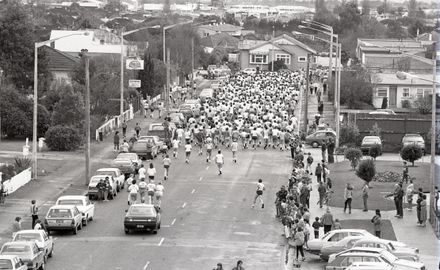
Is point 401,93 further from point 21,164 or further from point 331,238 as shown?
point 331,238

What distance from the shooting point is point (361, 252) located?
38.7 metres

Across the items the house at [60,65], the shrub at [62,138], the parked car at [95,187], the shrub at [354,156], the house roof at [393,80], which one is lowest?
the parked car at [95,187]

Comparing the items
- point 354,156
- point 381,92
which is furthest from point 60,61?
point 354,156

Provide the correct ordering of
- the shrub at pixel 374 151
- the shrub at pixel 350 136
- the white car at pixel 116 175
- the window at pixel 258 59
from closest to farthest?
the white car at pixel 116 175, the shrub at pixel 374 151, the shrub at pixel 350 136, the window at pixel 258 59

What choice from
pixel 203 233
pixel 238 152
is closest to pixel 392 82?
pixel 238 152

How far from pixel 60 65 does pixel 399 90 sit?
29.5 meters

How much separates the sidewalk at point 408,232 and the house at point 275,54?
11635cm

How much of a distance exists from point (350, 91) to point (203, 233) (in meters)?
61.0

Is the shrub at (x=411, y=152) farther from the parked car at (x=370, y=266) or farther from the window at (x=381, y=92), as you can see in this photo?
the window at (x=381, y=92)

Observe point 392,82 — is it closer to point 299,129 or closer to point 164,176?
point 299,129

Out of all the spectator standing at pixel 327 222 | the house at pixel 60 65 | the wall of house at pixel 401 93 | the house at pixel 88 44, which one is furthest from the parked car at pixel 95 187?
the house at pixel 88 44

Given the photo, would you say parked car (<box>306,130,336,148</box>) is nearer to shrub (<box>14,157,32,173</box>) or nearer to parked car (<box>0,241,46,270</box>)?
shrub (<box>14,157,32,173</box>)

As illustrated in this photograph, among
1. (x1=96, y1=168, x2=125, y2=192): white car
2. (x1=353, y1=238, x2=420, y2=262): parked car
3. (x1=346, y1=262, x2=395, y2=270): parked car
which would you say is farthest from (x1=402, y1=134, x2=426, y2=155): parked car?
(x1=346, y1=262, x2=395, y2=270): parked car

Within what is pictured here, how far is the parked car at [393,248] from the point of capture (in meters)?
39.5
